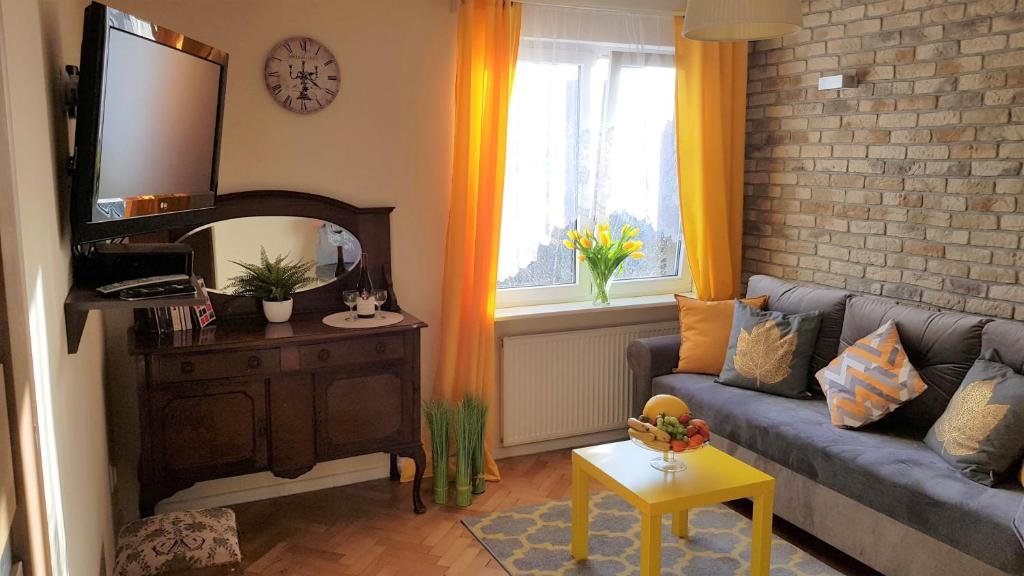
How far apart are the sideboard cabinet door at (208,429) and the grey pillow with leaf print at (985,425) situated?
8.19ft

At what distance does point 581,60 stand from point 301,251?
1.66 meters

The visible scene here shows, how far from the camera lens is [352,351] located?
10.8 feet

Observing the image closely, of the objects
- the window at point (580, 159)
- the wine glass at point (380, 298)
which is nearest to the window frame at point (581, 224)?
the window at point (580, 159)

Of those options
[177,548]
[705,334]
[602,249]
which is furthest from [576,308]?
[177,548]

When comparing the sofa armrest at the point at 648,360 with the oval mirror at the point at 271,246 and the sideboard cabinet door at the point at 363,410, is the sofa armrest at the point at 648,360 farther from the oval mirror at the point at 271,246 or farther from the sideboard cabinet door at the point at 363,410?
the oval mirror at the point at 271,246

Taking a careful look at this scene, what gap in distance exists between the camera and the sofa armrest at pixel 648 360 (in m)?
3.93

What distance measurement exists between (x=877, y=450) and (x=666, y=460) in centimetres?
79

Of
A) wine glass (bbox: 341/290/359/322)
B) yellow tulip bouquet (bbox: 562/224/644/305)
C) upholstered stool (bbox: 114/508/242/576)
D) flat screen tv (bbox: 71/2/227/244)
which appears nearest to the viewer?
flat screen tv (bbox: 71/2/227/244)

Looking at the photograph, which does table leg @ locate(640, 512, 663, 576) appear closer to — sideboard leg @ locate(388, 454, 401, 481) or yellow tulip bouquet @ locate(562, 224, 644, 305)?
sideboard leg @ locate(388, 454, 401, 481)

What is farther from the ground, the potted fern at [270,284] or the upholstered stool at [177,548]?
the potted fern at [270,284]

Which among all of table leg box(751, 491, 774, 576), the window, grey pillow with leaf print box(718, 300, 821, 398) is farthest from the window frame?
table leg box(751, 491, 774, 576)

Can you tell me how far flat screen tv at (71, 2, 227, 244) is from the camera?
1.71m

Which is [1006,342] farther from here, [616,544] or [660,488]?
[616,544]

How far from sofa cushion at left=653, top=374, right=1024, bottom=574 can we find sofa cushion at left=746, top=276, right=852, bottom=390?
0.22 metres
